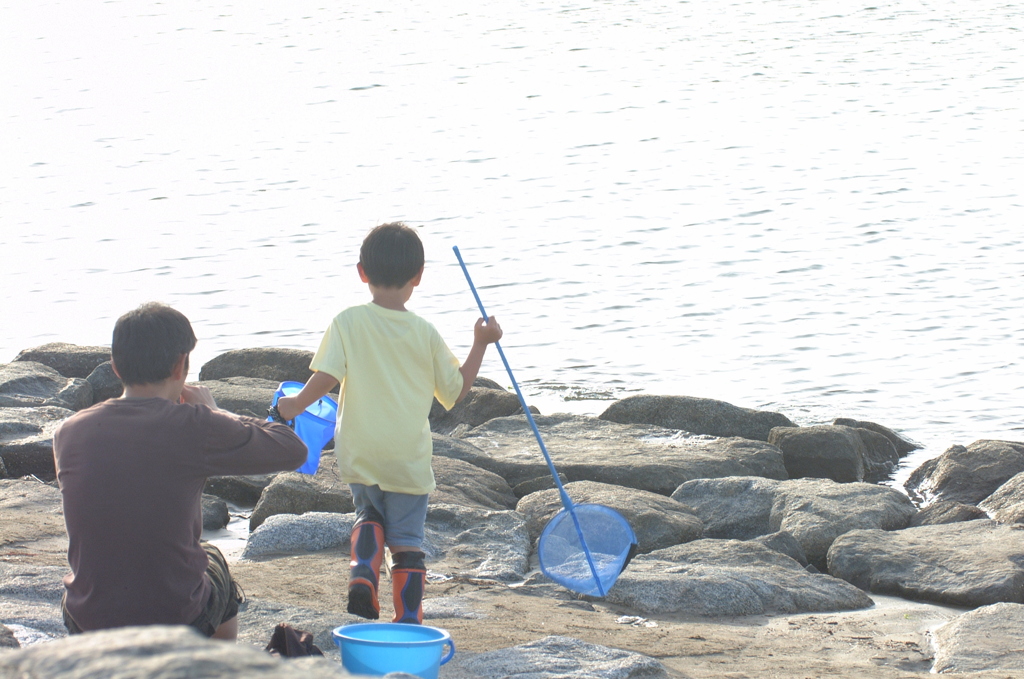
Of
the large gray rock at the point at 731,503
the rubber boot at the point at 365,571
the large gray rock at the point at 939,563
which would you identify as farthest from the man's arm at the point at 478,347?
the large gray rock at the point at 731,503

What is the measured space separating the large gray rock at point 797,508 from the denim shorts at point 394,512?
3.31m

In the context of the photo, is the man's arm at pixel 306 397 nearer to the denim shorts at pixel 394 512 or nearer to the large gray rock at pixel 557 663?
the denim shorts at pixel 394 512

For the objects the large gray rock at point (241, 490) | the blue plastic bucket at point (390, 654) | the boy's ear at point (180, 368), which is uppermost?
the boy's ear at point (180, 368)

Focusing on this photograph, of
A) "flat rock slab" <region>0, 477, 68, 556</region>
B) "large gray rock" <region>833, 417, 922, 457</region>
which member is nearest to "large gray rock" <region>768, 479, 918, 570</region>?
"large gray rock" <region>833, 417, 922, 457</region>

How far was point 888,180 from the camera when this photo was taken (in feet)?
65.8

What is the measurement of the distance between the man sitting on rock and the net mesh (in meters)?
1.80

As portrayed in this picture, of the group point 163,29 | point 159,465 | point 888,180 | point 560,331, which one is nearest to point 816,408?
point 560,331

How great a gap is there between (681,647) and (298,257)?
12.9 metres

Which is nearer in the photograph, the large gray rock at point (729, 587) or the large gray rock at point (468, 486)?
the large gray rock at point (729, 587)

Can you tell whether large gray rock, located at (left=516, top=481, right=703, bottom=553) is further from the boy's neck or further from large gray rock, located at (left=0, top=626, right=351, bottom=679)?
large gray rock, located at (left=0, top=626, right=351, bottom=679)

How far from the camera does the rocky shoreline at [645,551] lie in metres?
4.40

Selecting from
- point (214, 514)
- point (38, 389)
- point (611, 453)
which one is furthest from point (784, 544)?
point (38, 389)

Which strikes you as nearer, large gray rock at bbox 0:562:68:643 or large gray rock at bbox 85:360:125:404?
large gray rock at bbox 0:562:68:643

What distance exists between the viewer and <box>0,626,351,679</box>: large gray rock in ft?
5.77
